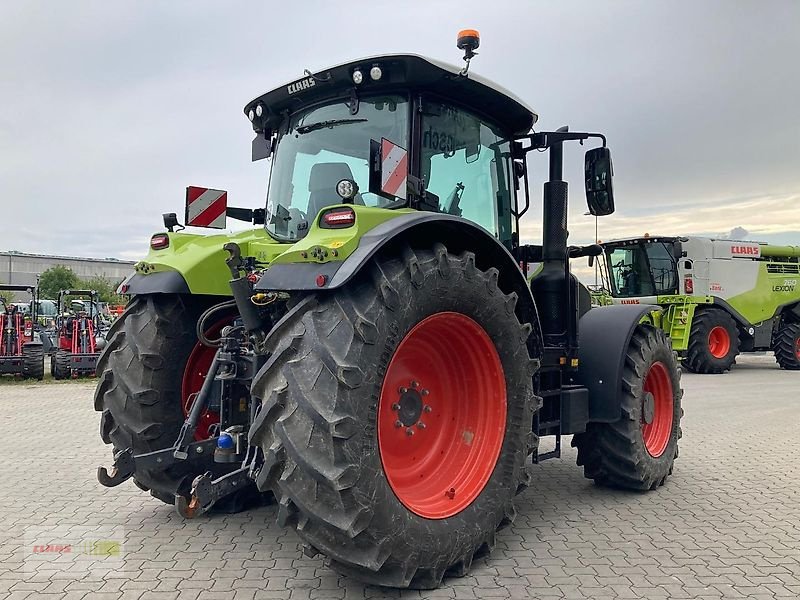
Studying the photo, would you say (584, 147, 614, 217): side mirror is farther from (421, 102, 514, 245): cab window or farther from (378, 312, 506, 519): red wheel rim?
(378, 312, 506, 519): red wheel rim

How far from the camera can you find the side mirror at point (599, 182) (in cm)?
458

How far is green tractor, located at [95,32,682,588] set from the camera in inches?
109

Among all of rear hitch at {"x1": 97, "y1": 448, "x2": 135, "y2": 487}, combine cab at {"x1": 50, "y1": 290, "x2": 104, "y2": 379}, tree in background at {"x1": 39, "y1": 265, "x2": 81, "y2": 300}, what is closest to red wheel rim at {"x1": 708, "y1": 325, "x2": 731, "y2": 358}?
combine cab at {"x1": 50, "y1": 290, "x2": 104, "y2": 379}

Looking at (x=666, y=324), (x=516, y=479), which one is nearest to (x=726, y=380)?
(x=666, y=324)

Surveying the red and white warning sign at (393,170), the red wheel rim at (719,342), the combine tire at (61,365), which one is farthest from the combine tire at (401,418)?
the red wheel rim at (719,342)

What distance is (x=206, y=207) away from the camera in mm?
4410

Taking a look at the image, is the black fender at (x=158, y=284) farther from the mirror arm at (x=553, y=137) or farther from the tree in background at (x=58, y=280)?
the tree in background at (x=58, y=280)

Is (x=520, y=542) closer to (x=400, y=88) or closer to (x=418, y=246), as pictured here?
(x=418, y=246)

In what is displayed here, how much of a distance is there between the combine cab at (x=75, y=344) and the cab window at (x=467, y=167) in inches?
423

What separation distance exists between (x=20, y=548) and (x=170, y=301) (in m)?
1.66

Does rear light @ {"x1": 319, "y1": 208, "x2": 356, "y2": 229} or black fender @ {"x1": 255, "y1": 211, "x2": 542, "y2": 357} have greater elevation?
rear light @ {"x1": 319, "y1": 208, "x2": 356, "y2": 229}

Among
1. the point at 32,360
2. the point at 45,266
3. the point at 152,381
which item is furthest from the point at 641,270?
the point at 45,266

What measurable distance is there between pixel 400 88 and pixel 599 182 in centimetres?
174

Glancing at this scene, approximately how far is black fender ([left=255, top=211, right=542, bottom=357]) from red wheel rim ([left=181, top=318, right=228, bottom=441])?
1.38 metres
